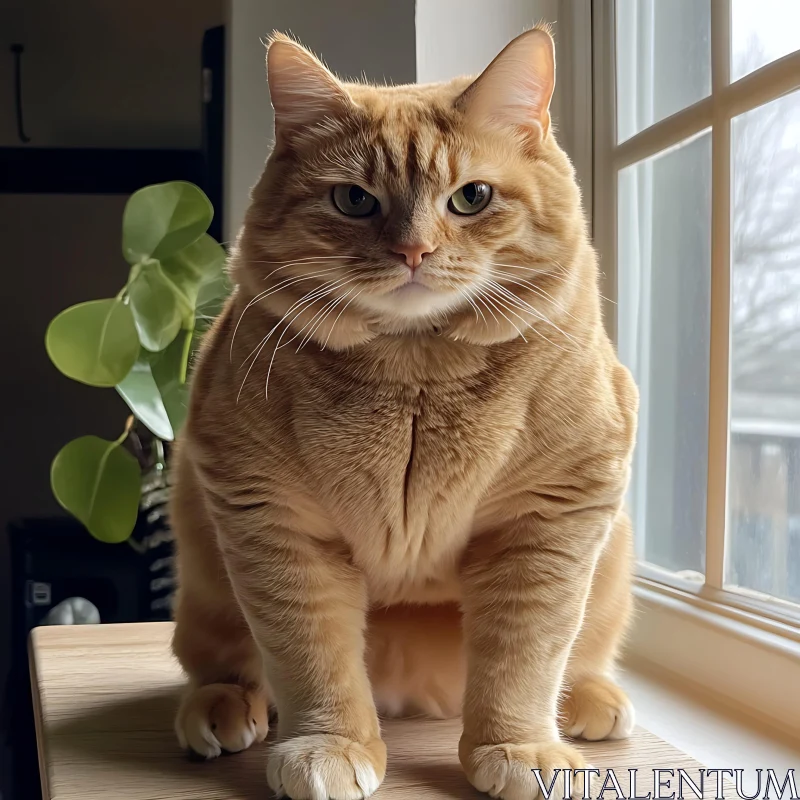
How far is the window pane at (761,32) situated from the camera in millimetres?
1063

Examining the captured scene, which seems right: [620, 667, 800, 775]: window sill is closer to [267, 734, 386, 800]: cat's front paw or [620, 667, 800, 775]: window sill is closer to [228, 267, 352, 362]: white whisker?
[267, 734, 386, 800]: cat's front paw

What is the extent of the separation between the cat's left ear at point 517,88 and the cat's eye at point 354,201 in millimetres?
128

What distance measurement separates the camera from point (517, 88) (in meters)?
0.88

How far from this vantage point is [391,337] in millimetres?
874

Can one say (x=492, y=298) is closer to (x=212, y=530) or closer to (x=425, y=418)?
(x=425, y=418)

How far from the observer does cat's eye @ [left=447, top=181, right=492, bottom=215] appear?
2.81 feet

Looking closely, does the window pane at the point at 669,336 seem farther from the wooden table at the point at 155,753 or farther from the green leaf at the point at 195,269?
the green leaf at the point at 195,269

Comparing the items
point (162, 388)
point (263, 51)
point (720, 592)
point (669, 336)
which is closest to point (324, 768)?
point (720, 592)

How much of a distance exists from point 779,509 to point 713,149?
45 centimetres

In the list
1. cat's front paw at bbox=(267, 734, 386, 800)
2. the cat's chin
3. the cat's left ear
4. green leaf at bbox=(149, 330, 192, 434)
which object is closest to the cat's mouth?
the cat's chin

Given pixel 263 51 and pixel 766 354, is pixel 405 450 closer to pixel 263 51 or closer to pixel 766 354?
pixel 766 354

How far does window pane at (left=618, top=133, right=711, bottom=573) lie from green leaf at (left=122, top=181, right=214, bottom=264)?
0.69m

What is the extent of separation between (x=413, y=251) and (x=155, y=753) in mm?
552

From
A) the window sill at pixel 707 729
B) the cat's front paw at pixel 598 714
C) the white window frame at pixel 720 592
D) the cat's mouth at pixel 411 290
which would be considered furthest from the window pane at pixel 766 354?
the cat's mouth at pixel 411 290
